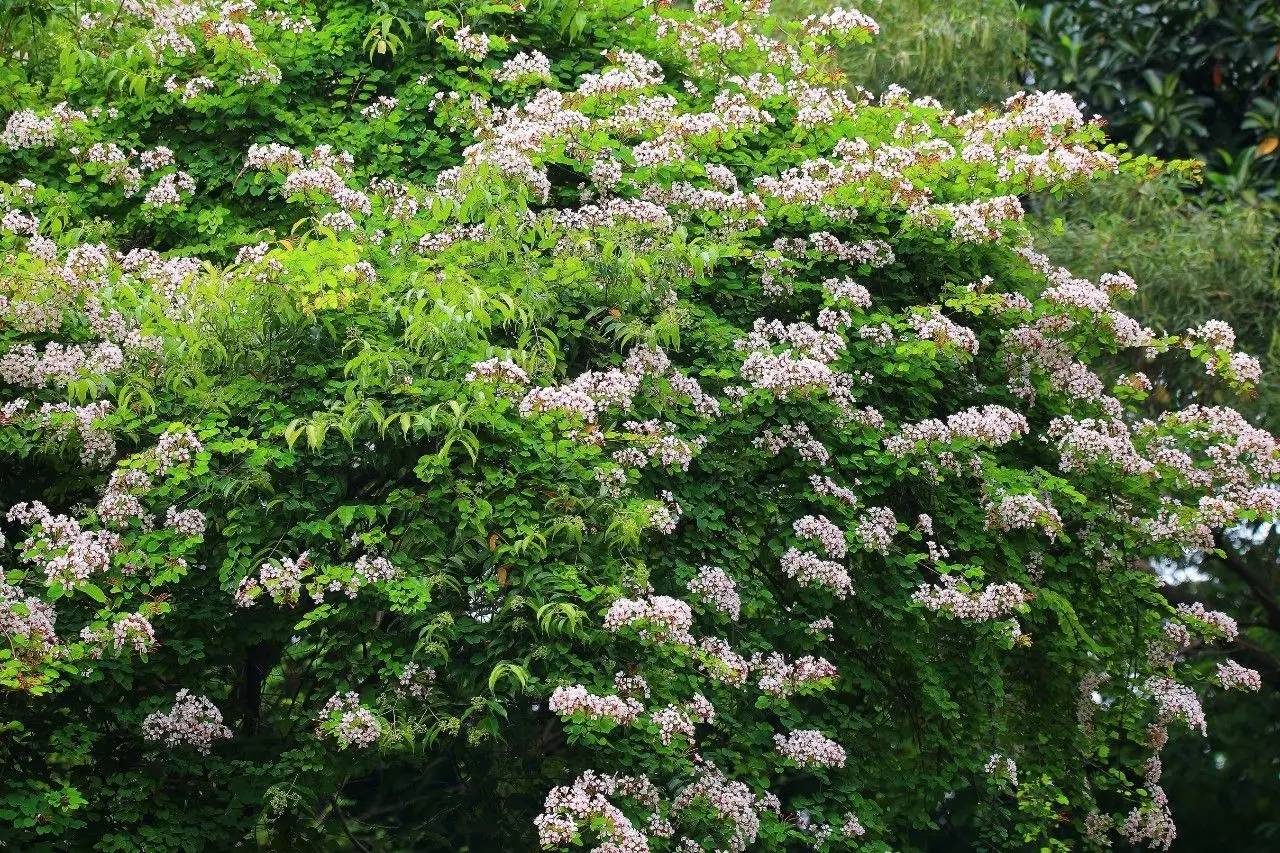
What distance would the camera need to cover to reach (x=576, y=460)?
268 inches

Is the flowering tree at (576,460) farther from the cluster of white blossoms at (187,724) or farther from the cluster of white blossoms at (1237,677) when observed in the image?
the cluster of white blossoms at (1237,677)

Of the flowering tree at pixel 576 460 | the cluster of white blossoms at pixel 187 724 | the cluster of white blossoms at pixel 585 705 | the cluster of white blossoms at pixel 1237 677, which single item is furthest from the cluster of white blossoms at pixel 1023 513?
the cluster of white blossoms at pixel 187 724

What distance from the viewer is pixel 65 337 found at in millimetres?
7512

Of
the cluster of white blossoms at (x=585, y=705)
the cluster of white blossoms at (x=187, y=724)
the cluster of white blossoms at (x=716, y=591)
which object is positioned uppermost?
the cluster of white blossoms at (x=585, y=705)

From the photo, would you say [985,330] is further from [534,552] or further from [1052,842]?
[534,552]

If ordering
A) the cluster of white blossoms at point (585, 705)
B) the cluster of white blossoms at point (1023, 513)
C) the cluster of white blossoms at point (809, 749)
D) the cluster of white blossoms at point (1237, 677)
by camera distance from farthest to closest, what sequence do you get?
the cluster of white blossoms at point (1237, 677) → the cluster of white blossoms at point (1023, 513) → the cluster of white blossoms at point (809, 749) → the cluster of white blossoms at point (585, 705)

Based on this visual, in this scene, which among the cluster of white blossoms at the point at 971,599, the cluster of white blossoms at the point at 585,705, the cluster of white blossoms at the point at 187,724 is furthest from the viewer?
the cluster of white blossoms at the point at 971,599

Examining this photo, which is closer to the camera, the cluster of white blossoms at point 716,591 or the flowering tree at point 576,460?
the flowering tree at point 576,460

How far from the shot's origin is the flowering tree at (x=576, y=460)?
21.5 feet

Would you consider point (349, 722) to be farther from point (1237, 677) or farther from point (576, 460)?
point (1237, 677)

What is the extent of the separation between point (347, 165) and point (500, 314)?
6.45 feet

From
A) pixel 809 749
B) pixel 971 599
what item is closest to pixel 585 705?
pixel 809 749

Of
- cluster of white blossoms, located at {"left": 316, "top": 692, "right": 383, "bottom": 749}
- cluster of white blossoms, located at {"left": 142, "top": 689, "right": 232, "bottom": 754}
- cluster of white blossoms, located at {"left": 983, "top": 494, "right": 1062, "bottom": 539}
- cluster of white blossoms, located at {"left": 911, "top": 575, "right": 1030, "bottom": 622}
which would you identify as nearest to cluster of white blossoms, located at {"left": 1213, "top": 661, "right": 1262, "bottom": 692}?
cluster of white blossoms, located at {"left": 983, "top": 494, "right": 1062, "bottom": 539}

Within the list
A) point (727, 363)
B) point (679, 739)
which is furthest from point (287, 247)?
point (679, 739)
